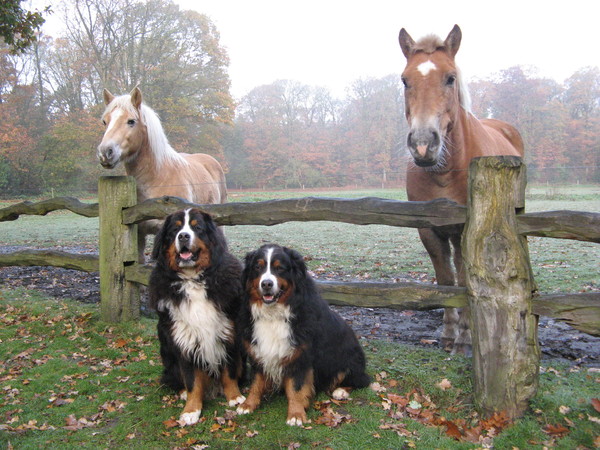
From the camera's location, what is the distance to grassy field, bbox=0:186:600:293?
7.98m

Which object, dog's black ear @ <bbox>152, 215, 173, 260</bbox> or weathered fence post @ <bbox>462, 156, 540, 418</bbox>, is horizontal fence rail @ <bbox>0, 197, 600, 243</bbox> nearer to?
weathered fence post @ <bbox>462, 156, 540, 418</bbox>

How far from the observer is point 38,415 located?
3.73 meters

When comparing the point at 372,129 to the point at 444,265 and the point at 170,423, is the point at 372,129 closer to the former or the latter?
the point at 444,265

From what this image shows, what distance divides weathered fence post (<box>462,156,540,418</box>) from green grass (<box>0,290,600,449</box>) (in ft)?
0.84

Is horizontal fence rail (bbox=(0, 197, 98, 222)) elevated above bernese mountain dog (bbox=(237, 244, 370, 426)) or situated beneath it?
elevated above

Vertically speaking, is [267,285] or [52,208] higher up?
[52,208]

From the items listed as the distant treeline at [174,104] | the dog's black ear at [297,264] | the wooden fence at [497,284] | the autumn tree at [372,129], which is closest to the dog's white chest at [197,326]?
the dog's black ear at [297,264]

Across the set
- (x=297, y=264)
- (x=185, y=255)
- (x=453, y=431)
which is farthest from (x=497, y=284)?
(x=185, y=255)

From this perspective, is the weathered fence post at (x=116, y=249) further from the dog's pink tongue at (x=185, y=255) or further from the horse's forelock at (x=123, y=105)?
the dog's pink tongue at (x=185, y=255)

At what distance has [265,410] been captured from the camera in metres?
3.69

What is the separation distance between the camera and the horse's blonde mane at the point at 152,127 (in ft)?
21.0

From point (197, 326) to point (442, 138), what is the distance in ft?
9.14

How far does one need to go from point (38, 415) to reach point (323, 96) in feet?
139

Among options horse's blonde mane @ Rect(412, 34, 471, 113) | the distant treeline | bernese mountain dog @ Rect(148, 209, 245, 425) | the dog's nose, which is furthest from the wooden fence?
the distant treeline
